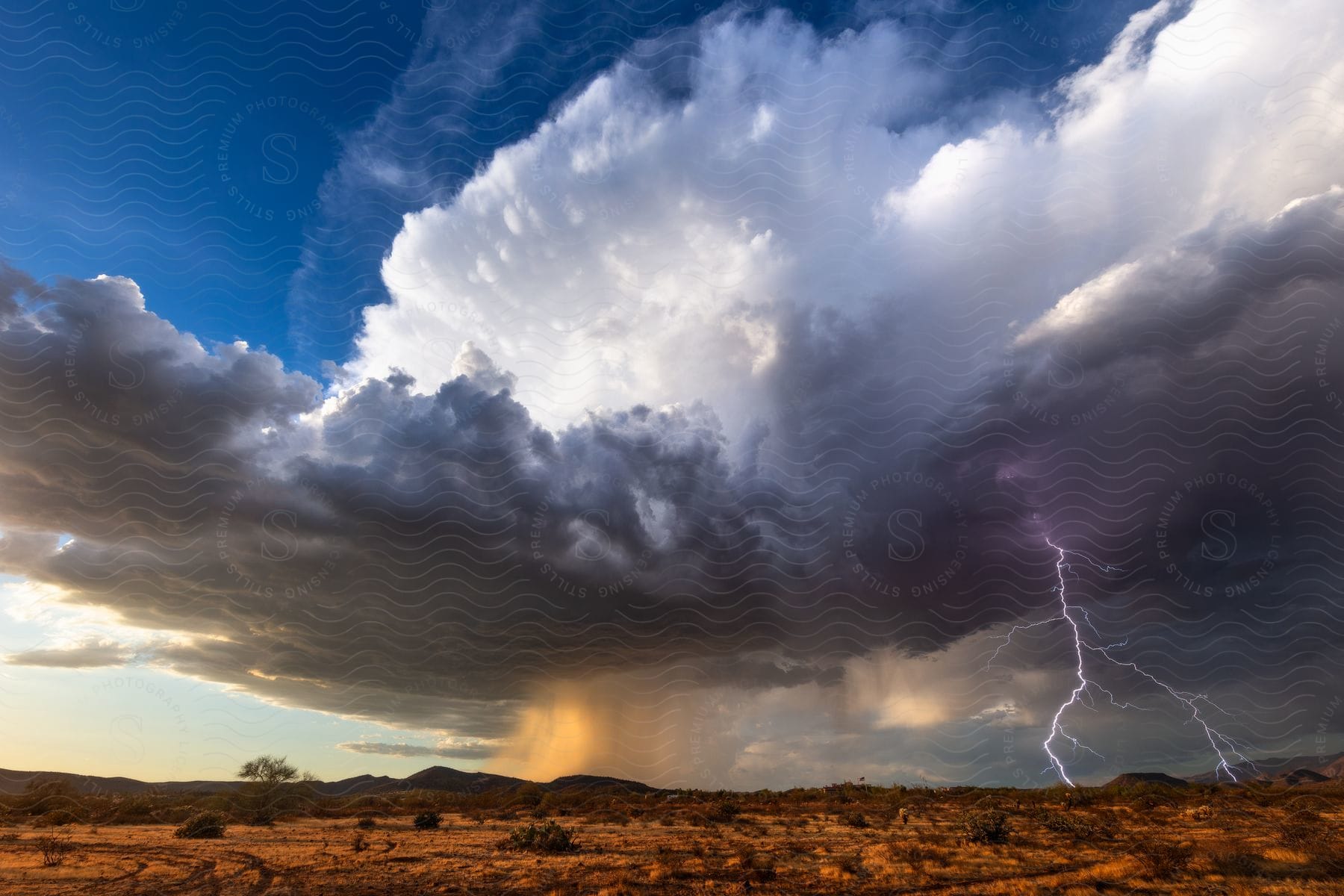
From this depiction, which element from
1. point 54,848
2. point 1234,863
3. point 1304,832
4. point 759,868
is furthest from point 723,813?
point 54,848

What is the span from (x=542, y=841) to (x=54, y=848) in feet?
67.0

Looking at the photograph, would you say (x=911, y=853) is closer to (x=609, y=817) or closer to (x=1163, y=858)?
(x=1163, y=858)

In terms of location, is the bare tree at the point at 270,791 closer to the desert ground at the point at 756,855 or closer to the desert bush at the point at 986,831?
the desert ground at the point at 756,855

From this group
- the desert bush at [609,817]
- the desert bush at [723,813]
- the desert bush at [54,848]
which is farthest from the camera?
the desert bush at [609,817]

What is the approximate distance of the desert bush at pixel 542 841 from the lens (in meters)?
26.6

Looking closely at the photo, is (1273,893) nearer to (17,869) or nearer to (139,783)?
(17,869)

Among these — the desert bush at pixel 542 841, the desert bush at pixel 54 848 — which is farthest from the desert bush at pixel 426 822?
the desert bush at pixel 54 848

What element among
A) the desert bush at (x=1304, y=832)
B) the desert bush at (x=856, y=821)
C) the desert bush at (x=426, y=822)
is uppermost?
the desert bush at (x=1304, y=832)

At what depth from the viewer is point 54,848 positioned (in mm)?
24953

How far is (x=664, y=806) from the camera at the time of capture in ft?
162

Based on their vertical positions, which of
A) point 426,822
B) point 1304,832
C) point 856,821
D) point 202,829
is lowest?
point 202,829

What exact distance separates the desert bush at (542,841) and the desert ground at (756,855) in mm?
662

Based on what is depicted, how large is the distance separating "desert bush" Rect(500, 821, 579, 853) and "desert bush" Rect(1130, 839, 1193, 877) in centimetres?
2187

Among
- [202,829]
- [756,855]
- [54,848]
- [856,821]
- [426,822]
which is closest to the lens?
[756,855]
